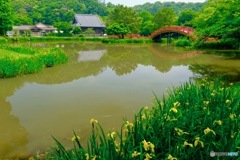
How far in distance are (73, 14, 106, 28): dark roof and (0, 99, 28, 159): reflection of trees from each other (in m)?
55.5

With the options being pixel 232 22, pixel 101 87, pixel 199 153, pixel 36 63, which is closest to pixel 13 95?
pixel 101 87

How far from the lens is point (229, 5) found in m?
10.8

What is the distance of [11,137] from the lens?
198 inches

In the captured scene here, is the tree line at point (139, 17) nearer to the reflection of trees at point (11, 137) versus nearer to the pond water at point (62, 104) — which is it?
the pond water at point (62, 104)

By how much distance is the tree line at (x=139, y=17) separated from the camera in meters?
11.5

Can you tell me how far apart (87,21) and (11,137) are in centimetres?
5908

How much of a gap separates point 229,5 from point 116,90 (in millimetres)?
6386

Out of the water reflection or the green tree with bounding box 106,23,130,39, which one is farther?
the green tree with bounding box 106,23,130,39

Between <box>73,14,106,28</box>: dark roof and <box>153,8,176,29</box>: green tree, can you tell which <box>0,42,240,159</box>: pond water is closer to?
<box>153,8,176,29</box>: green tree

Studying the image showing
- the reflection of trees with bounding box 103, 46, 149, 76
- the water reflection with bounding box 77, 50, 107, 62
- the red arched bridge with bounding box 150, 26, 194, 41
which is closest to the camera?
the reflection of trees with bounding box 103, 46, 149, 76

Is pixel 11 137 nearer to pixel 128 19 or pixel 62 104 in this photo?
pixel 62 104

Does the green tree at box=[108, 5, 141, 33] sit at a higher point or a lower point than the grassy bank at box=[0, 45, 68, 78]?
higher

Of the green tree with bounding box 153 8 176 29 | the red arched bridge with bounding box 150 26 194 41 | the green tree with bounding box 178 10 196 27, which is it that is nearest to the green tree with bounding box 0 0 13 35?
the red arched bridge with bounding box 150 26 194 41

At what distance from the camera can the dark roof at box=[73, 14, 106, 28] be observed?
60.4 meters
